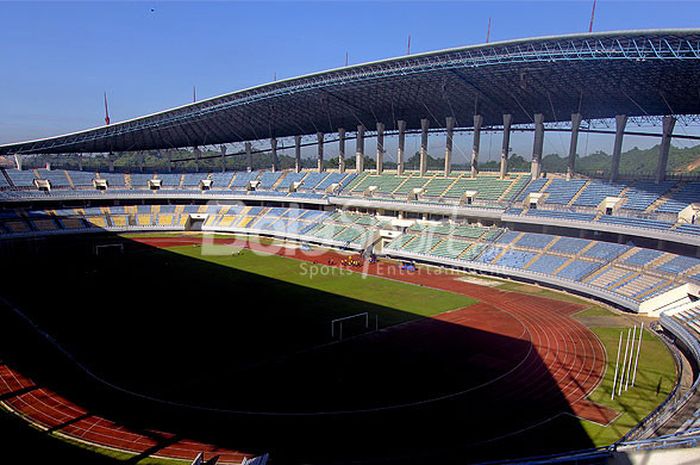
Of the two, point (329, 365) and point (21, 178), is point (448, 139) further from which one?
point (21, 178)

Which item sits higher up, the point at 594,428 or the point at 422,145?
the point at 422,145

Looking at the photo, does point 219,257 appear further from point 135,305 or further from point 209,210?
point 209,210

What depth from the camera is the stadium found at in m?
15.1

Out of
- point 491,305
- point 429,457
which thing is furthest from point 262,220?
point 429,457

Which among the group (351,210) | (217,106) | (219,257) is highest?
(217,106)

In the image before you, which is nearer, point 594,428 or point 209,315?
point 594,428

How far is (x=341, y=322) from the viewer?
25906mm

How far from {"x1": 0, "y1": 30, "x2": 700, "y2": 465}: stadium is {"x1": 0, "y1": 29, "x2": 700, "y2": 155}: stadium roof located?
30 centimetres

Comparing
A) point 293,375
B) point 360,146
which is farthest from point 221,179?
point 293,375

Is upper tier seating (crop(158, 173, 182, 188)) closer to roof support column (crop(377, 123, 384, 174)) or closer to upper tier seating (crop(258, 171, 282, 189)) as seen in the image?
upper tier seating (crop(258, 171, 282, 189))

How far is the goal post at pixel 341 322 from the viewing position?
2392cm

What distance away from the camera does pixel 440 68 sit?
39.1 m

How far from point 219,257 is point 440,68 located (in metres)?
29.8

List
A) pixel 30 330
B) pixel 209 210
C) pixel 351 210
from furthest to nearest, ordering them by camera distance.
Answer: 1. pixel 209 210
2. pixel 351 210
3. pixel 30 330
